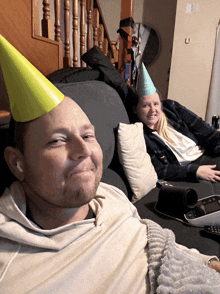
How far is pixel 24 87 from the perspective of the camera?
0.52m

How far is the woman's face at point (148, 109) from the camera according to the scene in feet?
5.10

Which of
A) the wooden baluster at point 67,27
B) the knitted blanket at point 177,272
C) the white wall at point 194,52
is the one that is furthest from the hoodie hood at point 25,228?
the white wall at point 194,52

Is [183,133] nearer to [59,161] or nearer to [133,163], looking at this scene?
[133,163]

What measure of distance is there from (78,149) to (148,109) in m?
1.12

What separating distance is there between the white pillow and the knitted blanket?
Answer: 0.57m

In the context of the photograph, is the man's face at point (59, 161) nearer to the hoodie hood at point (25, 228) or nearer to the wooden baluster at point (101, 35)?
the hoodie hood at point (25, 228)

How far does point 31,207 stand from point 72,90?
1.91 ft

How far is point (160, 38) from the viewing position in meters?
3.95

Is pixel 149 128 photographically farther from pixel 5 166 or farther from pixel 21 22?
pixel 5 166

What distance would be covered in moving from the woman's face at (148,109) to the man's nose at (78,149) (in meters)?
1.09

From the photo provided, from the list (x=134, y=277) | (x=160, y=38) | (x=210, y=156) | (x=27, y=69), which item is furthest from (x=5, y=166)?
(x=160, y=38)

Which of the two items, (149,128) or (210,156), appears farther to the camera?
(210,156)

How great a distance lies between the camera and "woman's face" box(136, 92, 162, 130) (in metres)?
1.55

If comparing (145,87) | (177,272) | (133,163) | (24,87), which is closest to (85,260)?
(177,272)
